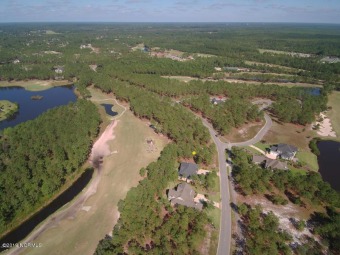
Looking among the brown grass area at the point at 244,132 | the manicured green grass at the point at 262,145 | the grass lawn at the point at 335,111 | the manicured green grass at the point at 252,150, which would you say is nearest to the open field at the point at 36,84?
the brown grass area at the point at 244,132

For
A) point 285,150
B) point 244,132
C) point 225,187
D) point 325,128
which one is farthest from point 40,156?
point 325,128

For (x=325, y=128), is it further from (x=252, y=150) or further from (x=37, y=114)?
(x=37, y=114)

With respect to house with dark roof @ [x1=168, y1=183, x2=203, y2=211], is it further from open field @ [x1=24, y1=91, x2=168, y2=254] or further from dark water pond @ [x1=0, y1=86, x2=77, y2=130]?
dark water pond @ [x1=0, y1=86, x2=77, y2=130]

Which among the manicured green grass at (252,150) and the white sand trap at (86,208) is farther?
the manicured green grass at (252,150)

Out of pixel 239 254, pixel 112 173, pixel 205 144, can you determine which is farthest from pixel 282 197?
pixel 112 173

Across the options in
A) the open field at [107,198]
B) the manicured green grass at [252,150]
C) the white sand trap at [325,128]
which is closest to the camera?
the open field at [107,198]

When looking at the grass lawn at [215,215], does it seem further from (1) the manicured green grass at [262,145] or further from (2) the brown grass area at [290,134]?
(2) the brown grass area at [290,134]
